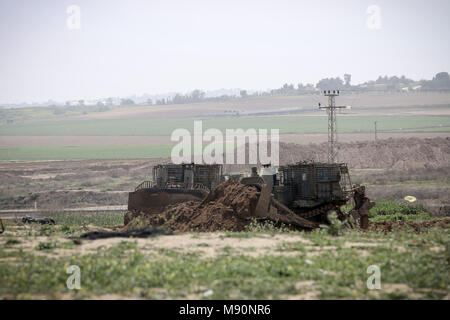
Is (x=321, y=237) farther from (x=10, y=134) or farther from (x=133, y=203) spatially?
(x=10, y=134)

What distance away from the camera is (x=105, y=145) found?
398ft

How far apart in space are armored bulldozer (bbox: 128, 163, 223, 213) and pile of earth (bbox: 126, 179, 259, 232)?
2.75 metres

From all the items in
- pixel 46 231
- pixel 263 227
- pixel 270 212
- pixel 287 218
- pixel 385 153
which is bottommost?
pixel 385 153

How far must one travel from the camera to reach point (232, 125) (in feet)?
468

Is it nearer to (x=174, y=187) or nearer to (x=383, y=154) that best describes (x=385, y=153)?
Answer: (x=383, y=154)

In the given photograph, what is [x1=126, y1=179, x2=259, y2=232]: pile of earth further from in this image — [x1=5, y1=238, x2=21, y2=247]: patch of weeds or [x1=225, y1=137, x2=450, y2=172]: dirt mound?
Answer: [x1=225, y1=137, x2=450, y2=172]: dirt mound

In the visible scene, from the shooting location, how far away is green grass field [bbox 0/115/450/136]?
131250mm

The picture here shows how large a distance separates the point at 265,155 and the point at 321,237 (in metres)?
62.6

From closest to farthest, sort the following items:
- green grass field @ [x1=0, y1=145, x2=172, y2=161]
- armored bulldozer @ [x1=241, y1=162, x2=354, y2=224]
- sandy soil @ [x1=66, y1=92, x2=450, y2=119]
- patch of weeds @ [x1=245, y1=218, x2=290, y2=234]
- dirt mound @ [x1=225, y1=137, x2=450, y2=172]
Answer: patch of weeds @ [x1=245, y1=218, x2=290, y2=234] → armored bulldozer @ [x1=241, y1=162, x2=354, y2=224] → dirt mound @ [x1=225, y1=137, x2=450, y2=172] → green grass field @ [x1=0, y1=145, x2=172, y2=161] → sandy soil @ [x1=66, y1=92, x2=450, y2=119]

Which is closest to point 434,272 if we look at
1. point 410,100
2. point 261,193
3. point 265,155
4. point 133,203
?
point 261,193

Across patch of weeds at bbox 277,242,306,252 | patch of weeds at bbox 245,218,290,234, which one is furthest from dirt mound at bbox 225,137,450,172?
patch of weeds at bbox 277,242,306,252

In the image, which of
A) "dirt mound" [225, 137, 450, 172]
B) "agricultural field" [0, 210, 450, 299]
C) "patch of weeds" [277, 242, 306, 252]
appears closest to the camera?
"agricultural field" [0, 210, 450, 299]

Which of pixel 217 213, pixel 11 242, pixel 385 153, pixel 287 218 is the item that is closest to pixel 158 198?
pixel 217 213

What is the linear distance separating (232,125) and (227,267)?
5120 inches
